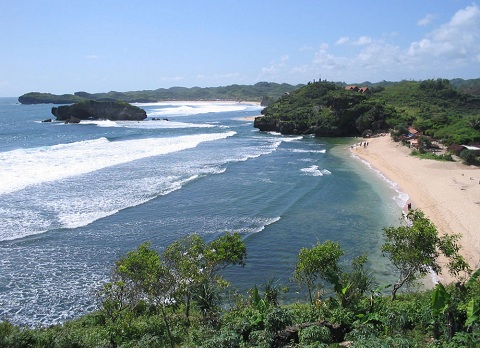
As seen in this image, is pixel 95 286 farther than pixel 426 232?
Yes

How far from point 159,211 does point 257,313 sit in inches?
815

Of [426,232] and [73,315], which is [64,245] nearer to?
[73,315]

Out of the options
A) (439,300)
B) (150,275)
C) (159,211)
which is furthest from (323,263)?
(159,211)

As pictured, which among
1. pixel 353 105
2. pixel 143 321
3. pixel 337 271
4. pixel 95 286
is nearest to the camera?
pixel 143 321

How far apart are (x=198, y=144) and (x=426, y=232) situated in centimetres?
5994

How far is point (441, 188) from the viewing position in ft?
140

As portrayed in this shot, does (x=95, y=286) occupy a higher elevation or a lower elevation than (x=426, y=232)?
lower

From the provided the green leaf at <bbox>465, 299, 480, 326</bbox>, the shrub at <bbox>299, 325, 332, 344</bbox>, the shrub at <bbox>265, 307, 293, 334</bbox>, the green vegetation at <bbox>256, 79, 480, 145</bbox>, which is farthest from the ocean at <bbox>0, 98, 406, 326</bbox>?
the green vegetation at <bbox>256, 79, 480, 145</bbox>

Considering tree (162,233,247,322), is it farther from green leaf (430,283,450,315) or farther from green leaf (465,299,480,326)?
green leaf (465,299,480,326)

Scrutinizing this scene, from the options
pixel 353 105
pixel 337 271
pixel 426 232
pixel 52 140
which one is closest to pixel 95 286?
pixel 337 271

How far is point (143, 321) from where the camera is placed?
55.3 feet

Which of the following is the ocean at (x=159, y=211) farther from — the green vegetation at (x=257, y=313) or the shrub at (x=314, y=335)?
the shrub at (x=314, y=335)

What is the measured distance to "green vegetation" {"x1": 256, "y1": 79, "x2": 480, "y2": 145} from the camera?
73938mm

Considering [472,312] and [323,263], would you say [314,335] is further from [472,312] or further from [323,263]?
[472,312]
